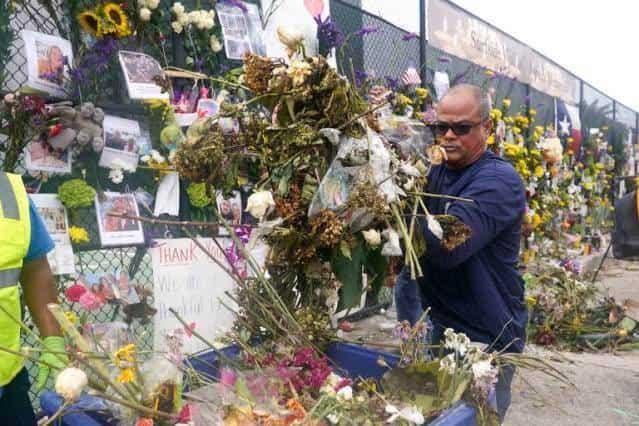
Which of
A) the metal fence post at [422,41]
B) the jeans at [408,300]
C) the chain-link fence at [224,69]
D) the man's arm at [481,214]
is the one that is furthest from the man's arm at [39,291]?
the metal fence post at [422,41]

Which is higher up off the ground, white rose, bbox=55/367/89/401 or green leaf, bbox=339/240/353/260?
green leaf, bbox=339/240/353/260

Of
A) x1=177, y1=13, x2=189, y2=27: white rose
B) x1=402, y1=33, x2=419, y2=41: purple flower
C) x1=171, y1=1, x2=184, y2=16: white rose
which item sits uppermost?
x1=402, y1=33, x2=419, y2=41: purple flower

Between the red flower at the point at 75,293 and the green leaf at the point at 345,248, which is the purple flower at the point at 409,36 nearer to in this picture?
the red flower at the point at 75,293

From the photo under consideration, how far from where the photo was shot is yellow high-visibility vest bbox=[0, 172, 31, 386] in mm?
1639

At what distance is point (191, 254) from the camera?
3.18 m

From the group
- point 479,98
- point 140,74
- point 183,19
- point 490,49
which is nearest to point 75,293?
point 140,74

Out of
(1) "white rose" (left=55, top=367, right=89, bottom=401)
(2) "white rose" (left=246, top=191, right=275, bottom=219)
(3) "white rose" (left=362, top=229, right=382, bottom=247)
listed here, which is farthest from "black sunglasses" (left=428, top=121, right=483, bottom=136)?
(1) "white rose" (left=55, top=367, right=89, bottom=401)

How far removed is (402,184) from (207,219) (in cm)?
203

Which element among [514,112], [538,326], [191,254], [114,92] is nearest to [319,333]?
[191,254]

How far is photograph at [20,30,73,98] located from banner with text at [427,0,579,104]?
4.14 metres

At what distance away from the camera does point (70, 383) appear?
0.95 meters

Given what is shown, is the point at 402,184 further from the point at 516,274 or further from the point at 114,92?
the point at 114,92

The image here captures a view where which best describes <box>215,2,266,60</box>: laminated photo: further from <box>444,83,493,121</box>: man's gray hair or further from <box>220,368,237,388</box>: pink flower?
<box>220,368,237,388</box>: pink flower

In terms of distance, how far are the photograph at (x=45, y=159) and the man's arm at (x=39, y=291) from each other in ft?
3.02
